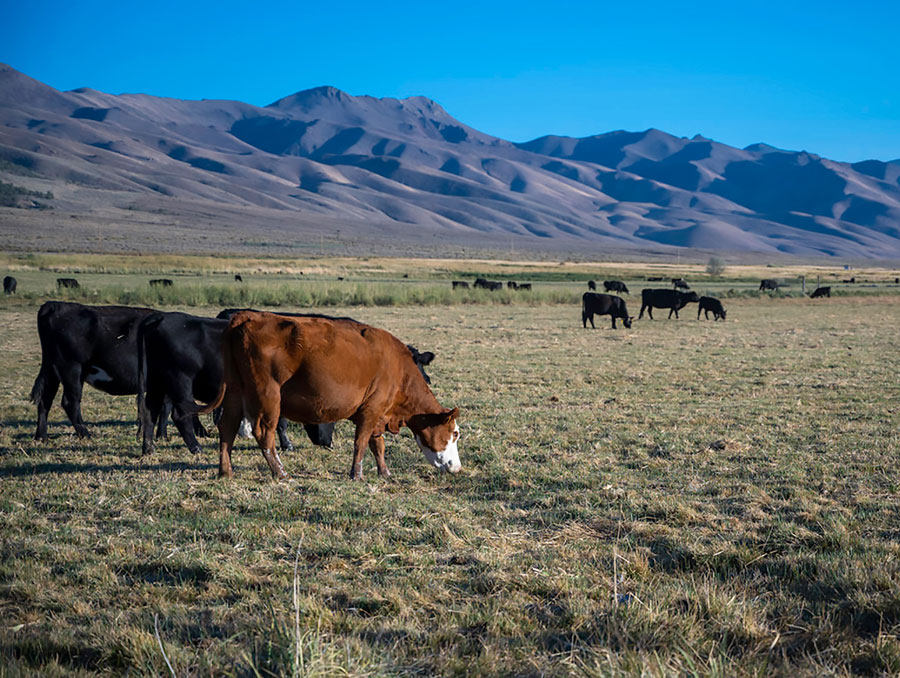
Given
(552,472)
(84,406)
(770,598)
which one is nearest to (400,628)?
(770,598)

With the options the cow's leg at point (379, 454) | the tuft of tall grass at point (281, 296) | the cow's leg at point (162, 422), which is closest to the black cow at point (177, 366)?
the cow's leg at point (162, 422)

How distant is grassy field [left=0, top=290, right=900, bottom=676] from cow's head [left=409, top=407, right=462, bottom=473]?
23cm

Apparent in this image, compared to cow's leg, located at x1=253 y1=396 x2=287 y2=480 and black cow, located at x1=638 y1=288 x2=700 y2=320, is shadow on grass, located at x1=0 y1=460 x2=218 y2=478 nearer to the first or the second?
cow's leg, located at x1=253 y1=396 x2=287 y2=480

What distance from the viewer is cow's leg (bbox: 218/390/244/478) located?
7.18 m

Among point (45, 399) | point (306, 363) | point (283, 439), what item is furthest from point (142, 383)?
point (306, 363)

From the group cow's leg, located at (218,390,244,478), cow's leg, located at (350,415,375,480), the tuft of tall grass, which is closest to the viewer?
cow's leg, located at (218,390,244,478)

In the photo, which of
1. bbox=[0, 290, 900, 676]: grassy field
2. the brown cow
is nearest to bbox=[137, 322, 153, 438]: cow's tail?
bbox=[0, 290, 900, 676]: grassy field

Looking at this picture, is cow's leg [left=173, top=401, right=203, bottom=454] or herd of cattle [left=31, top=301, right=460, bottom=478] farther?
cow's leg [left=173, top=401, right=203, bottom=454]

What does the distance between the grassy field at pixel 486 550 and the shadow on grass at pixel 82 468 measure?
0.05 meters

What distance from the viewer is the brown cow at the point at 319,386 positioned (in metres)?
6.96

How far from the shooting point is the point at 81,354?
9016 millimetres

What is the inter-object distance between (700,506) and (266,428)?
3.96m

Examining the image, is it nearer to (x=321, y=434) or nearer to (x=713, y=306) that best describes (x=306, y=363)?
(x=321, y=434)

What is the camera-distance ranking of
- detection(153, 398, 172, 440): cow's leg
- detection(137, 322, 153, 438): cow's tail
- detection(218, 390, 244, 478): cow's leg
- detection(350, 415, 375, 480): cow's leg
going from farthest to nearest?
detection(153, 398, 172, 440): cow's leg
detection(137, 322, 153, 438): cow's tail
detection(350, 415, 375, 480): cow's leg
detection(218, 390, 244, 478): cow's leg
